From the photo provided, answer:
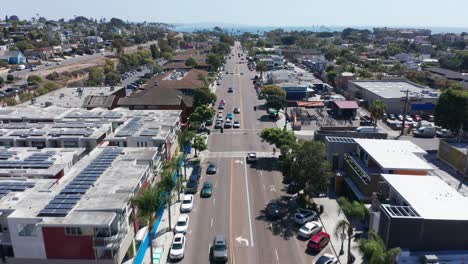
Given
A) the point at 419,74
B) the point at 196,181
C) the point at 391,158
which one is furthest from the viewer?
the point at 419,74

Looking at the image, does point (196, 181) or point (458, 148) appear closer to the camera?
point (196, 181)

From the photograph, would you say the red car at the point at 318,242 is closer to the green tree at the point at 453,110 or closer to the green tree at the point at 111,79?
the green tree at the point at 453,110

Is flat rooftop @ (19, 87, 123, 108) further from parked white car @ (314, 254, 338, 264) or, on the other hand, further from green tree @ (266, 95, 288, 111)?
parked white car @ (314, 254, 338, 264)

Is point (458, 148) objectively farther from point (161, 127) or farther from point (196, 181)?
point (161, 127)

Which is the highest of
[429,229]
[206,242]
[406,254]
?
[429,229]

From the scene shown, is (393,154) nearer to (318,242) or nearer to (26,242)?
(318,242)

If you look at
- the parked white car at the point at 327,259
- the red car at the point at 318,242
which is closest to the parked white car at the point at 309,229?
the red car at the point at 318,242

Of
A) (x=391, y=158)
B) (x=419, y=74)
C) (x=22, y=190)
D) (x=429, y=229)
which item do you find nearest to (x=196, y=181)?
(x=22, y=190)
